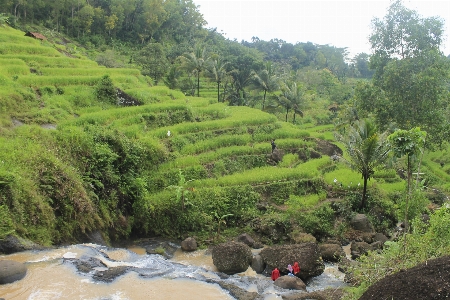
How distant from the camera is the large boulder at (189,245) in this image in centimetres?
1265

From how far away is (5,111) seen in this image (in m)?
13.8

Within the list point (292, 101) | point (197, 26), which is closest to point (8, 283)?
point (292, 101)

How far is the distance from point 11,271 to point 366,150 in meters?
12.8

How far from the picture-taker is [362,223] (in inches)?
583

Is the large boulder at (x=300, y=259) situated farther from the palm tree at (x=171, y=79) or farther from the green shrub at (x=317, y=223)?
the palm tree at (x=171, y=79)

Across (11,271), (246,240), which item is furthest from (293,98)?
(11,271)

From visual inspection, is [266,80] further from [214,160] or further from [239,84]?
[214,160]

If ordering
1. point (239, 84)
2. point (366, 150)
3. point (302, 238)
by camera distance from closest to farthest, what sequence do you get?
1. point (302, 238)
2. point (366, 150)
3. point (239, 84)

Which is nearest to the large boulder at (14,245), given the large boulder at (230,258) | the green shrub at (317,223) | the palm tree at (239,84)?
the large boulder at (230,258)

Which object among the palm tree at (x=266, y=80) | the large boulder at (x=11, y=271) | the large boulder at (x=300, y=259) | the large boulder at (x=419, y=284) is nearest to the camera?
the large boulder at (x=419, y=284)

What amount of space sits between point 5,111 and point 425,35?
1886 cm

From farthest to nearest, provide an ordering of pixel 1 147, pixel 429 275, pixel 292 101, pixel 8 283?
pixel 292 101 → pixel 1 147 → pixel 8 283 → pixel 429 275

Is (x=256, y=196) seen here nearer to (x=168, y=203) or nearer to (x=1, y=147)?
(x=168, y=203)

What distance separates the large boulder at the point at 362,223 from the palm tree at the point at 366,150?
3.63 feet
